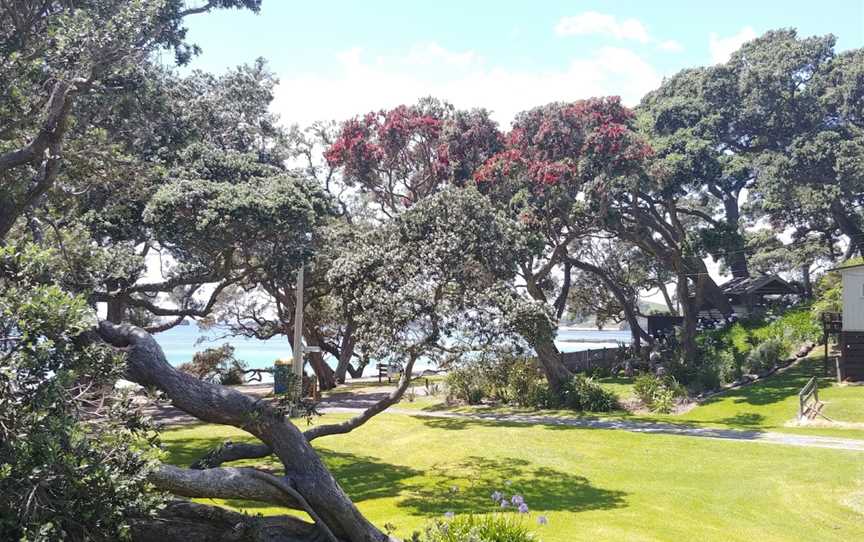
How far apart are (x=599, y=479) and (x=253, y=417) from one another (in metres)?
9.59

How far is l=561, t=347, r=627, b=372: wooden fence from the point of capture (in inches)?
1439

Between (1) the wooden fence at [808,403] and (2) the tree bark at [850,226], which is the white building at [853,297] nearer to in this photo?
(1) the wooden fence at [808,403]

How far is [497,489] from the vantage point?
14.6 metres

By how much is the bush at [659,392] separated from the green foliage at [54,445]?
74.0 ft

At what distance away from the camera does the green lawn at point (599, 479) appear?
11922mm

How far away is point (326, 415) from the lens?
76.2ft

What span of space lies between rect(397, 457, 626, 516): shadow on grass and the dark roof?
26674 mm

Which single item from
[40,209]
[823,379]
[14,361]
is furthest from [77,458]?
[823,379]

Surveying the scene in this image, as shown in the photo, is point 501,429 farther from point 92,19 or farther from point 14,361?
point 14,361

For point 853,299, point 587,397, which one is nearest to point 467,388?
point 587,397

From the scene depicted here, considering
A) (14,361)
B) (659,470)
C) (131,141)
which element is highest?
(131,141)

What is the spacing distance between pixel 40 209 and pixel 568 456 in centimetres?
1393

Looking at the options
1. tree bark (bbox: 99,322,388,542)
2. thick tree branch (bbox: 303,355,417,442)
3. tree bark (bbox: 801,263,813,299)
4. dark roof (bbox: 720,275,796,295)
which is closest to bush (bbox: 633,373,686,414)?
dark roof (bbox: 720,275,796,295)

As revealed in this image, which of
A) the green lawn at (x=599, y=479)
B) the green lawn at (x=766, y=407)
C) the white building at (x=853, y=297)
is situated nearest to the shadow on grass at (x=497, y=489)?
the green lawn at (x=599, y=479)
